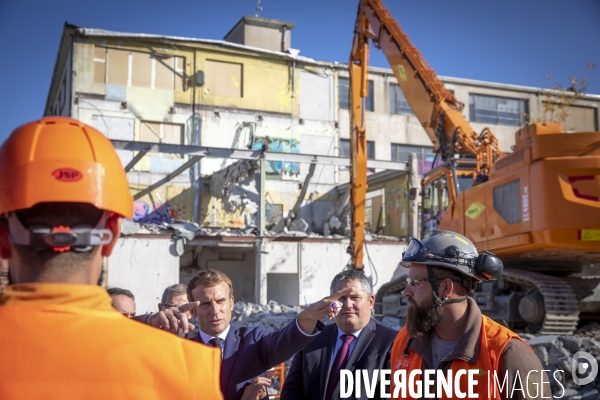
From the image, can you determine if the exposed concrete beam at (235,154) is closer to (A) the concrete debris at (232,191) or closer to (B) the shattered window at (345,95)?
(A) the concrete debris at (232,191)

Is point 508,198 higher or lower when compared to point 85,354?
higher

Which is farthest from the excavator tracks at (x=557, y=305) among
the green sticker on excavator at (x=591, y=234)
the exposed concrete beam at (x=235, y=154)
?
the exposed concrete beam at (x=235, y=154)

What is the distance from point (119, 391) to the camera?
1.49m

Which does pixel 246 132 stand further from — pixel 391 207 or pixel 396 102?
pixel 396 102

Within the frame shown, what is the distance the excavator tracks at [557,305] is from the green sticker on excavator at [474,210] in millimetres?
1410

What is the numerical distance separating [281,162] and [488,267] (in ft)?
96.2

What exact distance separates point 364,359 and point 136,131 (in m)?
27.6

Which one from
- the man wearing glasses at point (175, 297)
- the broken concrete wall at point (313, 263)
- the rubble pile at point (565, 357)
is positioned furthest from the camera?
the broken concrete wall at point (313, 263)

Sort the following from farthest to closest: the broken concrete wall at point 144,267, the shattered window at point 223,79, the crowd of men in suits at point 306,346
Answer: the shattered window at point 223,79 → the broken concrete wall at point 144,267 → the crowd of men in suits at point 306,346

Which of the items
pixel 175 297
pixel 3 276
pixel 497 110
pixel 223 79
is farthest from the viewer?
pixel 497 110

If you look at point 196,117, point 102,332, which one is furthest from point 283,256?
point 102,332

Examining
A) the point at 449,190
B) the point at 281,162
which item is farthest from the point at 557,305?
the point at 281,162

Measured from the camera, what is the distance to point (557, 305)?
10656 mm

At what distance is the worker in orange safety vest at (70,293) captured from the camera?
4.90ft
